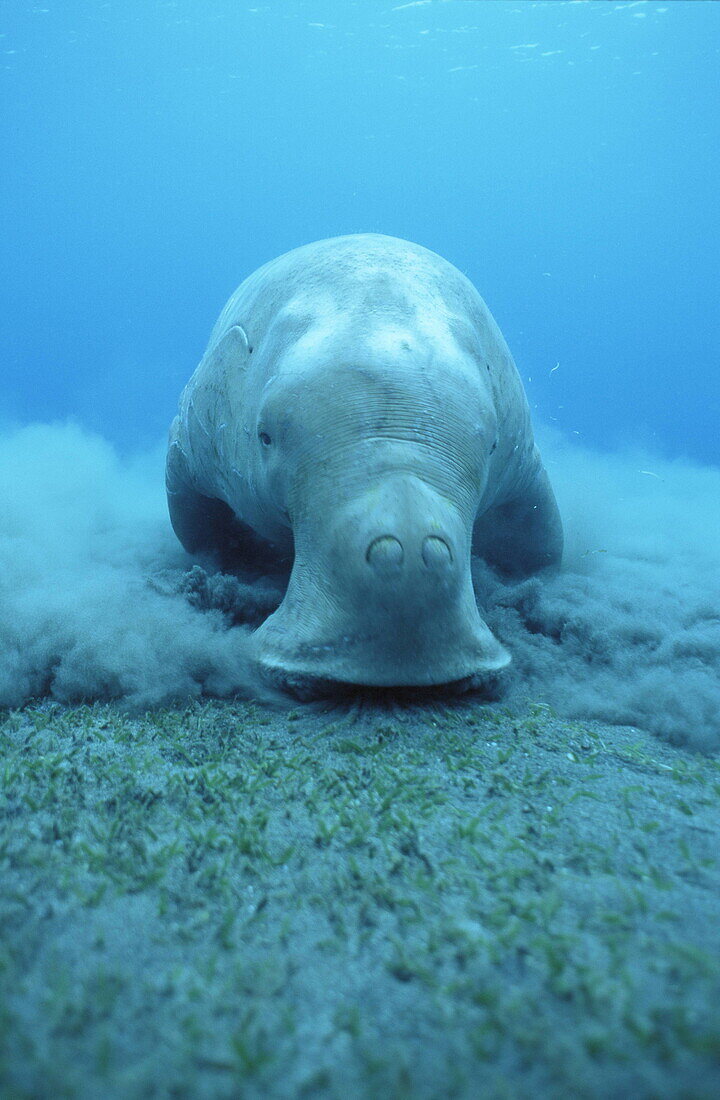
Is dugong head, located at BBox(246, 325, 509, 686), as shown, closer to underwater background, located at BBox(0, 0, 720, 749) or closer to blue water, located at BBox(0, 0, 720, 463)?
underwater background, located at BBox(0, 0, 720, 749)

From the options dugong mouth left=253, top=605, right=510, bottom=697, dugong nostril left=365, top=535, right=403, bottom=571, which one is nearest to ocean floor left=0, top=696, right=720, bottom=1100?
dugong mouth left=253, top=605, right=510, bottom=697

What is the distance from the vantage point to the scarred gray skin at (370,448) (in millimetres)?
2664

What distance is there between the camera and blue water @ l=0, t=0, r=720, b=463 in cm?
2811

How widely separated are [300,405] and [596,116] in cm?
3805

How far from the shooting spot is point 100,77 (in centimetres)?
3284

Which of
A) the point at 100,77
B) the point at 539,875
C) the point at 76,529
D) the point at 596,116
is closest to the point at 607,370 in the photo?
the point at 596,116

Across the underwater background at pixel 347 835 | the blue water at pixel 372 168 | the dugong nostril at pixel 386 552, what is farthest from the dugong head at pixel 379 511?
the blue water at pixel 372 168

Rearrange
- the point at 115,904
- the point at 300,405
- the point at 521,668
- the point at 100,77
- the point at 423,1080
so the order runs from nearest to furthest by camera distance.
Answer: the point at 423,1080, the point at 115,904, the point at 300,405, the point at 521,668, the point at 100,77

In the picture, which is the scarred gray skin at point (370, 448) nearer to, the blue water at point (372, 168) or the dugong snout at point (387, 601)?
the dugong snout at point (387, 601)

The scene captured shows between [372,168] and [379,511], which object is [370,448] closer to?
[379,511]

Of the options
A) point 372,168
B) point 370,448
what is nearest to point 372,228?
point 372,168

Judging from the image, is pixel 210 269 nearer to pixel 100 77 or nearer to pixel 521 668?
pixel 100 77

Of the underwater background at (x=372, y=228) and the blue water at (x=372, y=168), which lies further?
the blue water at (x=372, y=168)

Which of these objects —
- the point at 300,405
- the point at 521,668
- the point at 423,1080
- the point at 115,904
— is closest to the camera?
the point at 423,1080
